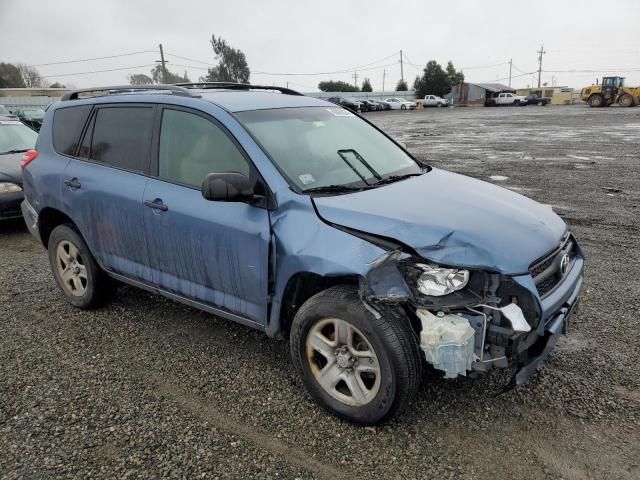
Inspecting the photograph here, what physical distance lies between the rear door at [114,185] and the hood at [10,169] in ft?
11.8

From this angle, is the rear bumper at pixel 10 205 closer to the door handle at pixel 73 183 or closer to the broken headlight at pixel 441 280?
the door handle at pixel 73 183

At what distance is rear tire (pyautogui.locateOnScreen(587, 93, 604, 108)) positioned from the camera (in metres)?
44.2

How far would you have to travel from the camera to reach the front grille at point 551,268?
2.73 metres

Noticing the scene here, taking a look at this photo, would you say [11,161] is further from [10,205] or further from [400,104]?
[400,104]

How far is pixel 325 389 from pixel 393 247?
0.96m

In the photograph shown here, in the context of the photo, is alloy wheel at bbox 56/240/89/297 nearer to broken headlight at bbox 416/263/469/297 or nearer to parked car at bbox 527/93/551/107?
broken headlight at bbox 416/263/469/297

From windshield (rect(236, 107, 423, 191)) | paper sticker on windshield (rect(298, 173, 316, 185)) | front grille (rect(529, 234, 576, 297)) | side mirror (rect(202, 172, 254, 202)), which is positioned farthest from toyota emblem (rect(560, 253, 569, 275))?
side mirror (rect(202, 172, 254, 202))

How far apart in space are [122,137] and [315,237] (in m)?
2.04

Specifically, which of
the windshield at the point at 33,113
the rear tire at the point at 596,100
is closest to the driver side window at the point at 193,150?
the windshield at the point at 33,113

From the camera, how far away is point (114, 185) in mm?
3826

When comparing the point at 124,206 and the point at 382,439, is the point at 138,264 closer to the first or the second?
the point at 124,206

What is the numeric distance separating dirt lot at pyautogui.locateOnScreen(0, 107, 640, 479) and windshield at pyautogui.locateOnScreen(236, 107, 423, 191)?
1365mm

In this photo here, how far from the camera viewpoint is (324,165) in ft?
11.1

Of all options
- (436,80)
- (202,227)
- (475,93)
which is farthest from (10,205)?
(436,80)
